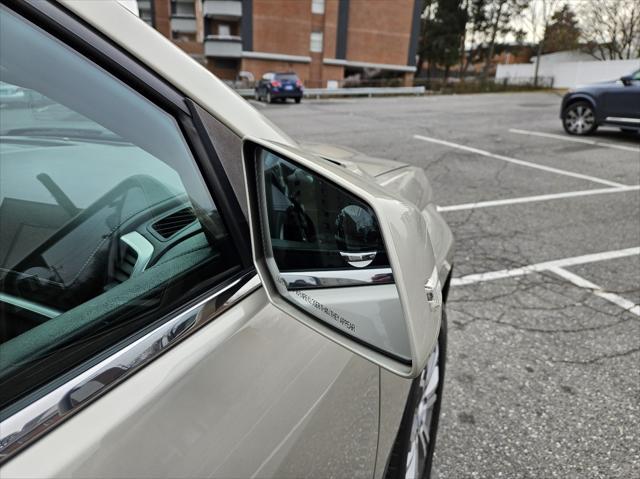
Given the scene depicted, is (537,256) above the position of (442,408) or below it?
above

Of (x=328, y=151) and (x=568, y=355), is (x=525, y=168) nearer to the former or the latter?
(x=568, y=355)

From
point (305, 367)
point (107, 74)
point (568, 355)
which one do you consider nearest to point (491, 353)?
point (568, 355)

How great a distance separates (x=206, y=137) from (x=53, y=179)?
1.48ft

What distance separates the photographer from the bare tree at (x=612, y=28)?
3981cm

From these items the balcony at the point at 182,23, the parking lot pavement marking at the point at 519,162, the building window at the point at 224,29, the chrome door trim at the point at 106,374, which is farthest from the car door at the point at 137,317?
the balcony at the point at 182,23

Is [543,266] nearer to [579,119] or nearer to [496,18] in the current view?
[579,119]

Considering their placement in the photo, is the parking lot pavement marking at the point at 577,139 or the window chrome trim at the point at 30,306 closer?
the window chrome trim at the point at 30,306

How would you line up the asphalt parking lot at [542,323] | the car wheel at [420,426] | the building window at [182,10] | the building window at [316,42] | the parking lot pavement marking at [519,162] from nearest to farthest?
the car wheel at [420,426] < the asphalt parking lot at [542,323] < the parking lot pavement marking at [519,162] < the building window at [316,42] < the building window at [182,10]

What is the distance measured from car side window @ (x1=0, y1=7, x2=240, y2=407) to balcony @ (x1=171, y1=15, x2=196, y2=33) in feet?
164

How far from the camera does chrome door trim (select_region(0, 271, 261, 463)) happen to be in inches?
26.3

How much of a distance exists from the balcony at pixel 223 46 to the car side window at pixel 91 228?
41.7 meters

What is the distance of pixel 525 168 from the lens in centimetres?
803

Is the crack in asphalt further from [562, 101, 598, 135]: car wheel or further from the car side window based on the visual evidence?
[562, 101, 598, 135]: car wheel

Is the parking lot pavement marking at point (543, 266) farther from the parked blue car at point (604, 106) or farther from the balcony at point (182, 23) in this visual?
the balcony at point (182, 23)
